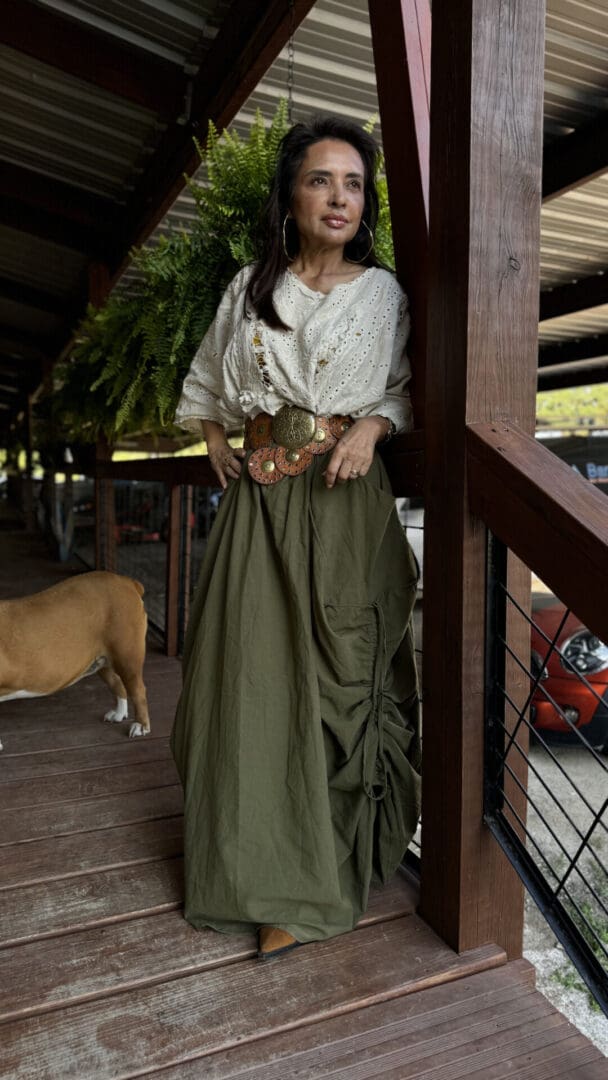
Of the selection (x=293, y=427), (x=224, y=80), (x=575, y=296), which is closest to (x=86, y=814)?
(x=293, y=427)

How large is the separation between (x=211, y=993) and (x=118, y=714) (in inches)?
61.6

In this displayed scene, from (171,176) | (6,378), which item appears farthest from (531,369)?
(6,378)

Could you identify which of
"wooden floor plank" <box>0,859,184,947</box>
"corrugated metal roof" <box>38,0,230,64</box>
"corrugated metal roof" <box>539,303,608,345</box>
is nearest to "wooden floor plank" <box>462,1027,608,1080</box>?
"wooden floor plank" <box>0,859,184,947</box>

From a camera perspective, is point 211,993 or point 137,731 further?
point 137,731

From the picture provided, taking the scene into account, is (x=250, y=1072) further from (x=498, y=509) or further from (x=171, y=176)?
(x=171, y=176)

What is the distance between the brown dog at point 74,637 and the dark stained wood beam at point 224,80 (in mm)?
2164

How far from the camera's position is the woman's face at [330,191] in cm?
159

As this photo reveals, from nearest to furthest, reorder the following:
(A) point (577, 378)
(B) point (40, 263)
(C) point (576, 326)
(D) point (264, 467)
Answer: (D) point (264, 467) < (C) point (576, 326) < (B) point (40, 263) < (A) point (577, 378)

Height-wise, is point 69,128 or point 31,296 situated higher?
point 69,128

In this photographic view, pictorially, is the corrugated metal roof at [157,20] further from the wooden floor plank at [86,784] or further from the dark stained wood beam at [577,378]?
the dark stained wood beam at [577,378]

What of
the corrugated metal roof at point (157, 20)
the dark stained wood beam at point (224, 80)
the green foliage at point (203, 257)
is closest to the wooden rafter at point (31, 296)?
the dark stained wood beam at point (224, 80)

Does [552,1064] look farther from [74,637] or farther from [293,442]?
[74,637]

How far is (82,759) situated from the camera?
7.94ft

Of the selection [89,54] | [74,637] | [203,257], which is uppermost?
[89,54]
